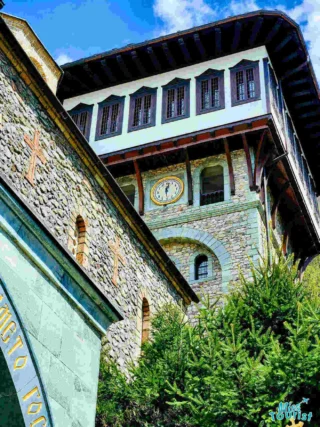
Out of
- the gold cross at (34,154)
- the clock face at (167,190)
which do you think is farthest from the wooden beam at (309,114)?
the gold cross at (34,154)

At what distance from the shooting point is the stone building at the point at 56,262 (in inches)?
287

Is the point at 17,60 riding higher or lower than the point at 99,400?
higher

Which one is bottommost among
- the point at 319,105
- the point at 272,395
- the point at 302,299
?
the point at 272,395

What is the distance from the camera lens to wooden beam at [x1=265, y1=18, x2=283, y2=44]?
24470mm

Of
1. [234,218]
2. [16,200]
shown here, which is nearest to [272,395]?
[16,200]

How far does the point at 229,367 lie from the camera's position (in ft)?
37.2

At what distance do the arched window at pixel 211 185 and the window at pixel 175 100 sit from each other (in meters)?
1.90

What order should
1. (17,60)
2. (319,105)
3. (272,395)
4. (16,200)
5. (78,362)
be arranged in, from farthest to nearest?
(319,105), (17,60), (272,395), (78,362), (16,200)

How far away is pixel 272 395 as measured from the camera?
1088 centimetres

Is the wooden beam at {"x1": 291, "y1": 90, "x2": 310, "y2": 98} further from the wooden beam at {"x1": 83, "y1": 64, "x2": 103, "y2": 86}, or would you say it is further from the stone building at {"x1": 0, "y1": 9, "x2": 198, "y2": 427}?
the stone building at {"x1": 0, "y1": 9, "x2": 198, "y2": 427}

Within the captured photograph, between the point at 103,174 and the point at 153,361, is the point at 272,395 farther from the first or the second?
the point at 103,174

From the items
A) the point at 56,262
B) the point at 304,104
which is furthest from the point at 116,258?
the point at 304,104

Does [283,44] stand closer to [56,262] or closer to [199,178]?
[199,178]

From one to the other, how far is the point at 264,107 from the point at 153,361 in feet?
38.9
